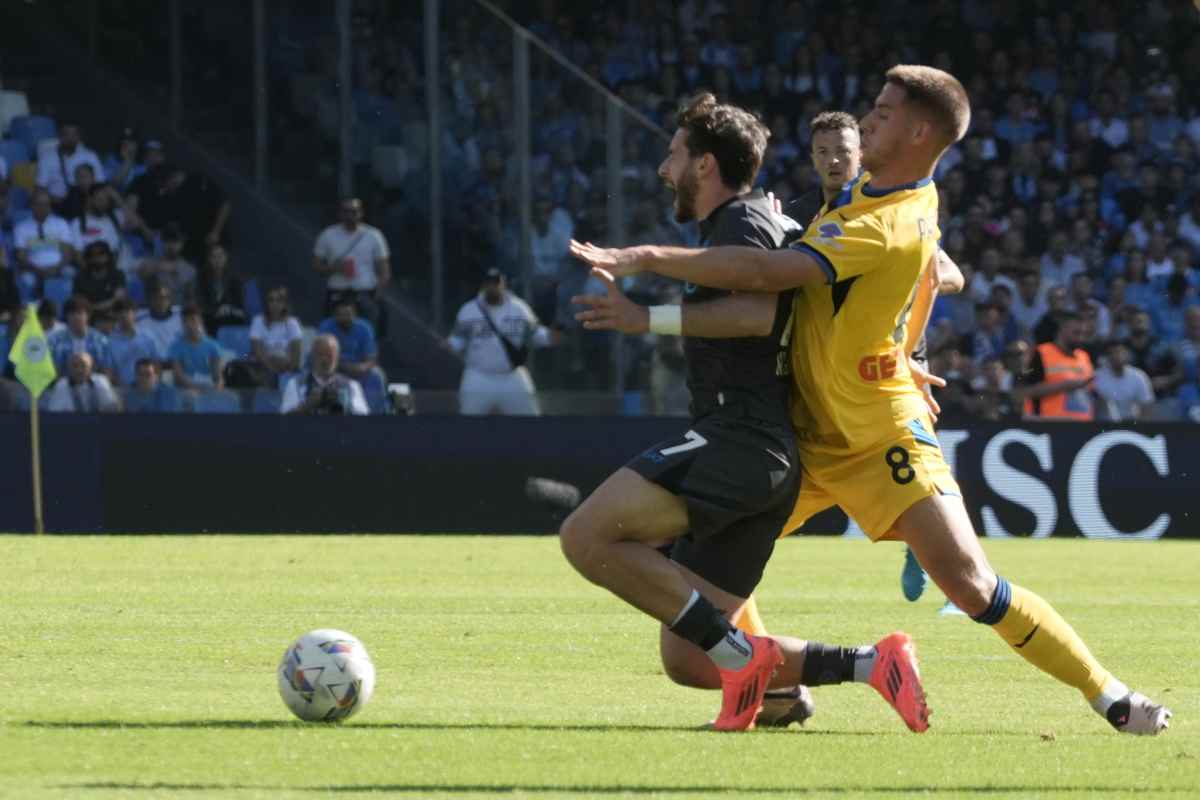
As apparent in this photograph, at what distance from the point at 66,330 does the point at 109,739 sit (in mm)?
14128

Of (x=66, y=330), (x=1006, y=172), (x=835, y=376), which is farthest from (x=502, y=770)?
(x=1006, y=172)

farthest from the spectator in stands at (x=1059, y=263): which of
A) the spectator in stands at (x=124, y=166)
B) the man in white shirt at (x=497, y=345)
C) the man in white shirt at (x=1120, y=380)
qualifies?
the spectator in stands at (x=124, y=166)

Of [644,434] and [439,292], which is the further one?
[439,292]

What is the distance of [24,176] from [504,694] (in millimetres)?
16438

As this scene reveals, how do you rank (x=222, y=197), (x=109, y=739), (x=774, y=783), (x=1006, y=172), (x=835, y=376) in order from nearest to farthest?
1. (x=774, y=783)
2. (x=109, y=739)
3. (x=835, y=376)
4. (x=222, y=197)
5. (x=1006, y=172)

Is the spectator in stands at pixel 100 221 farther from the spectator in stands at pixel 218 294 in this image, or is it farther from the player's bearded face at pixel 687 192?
the player's bearded face at pixel 687 192

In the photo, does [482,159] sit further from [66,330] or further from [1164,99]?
[1164,99]

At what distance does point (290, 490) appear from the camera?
1961 cm

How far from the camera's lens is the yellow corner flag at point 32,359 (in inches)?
746

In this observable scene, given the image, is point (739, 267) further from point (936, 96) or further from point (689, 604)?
point (689, 604)

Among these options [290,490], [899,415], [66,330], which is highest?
[899,415]

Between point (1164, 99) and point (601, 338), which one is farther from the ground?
point (1164, 99)

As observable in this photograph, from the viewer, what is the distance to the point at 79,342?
20547mm

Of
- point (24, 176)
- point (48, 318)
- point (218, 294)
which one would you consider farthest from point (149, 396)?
point (24, 176)
